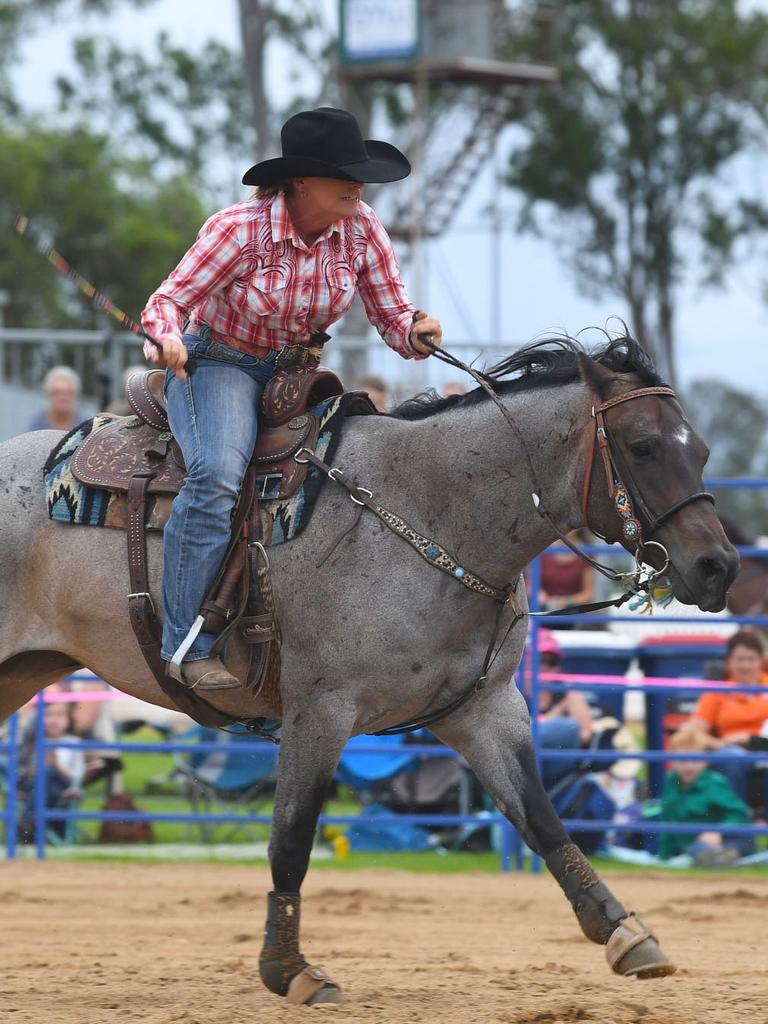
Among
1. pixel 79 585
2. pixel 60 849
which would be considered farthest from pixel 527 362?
pixel 60 849

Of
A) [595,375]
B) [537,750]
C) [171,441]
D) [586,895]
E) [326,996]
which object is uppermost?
[595,375]

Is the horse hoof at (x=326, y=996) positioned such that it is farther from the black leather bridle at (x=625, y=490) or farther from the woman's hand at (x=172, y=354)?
the woman's hand at (x=172, y=354)

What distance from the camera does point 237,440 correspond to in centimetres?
528

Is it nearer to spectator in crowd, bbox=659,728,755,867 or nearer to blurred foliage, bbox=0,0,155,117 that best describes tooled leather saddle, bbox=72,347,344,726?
spectator in crowd, bbox=659,728,755,867

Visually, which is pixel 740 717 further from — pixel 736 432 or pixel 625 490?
pixel 736 432

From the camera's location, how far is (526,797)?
5.40 metres

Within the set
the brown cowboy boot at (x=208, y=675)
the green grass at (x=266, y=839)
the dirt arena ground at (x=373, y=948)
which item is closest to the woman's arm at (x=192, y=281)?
the brown cowboy boot at (x=208, y=675)

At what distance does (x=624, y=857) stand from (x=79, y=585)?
17.1 ft

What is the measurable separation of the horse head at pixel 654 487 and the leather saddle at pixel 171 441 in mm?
966

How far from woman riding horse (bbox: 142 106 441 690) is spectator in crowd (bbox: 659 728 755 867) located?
470 cm

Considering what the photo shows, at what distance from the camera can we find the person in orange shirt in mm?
9359

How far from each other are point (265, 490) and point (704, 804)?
16.0 feet

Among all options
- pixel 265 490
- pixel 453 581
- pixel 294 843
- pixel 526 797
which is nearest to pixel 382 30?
pixel 265 490

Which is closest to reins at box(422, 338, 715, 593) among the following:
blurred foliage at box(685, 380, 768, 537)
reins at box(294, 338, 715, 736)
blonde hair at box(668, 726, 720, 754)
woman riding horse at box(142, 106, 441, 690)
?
reins at box(294, 338, 715, 736)
